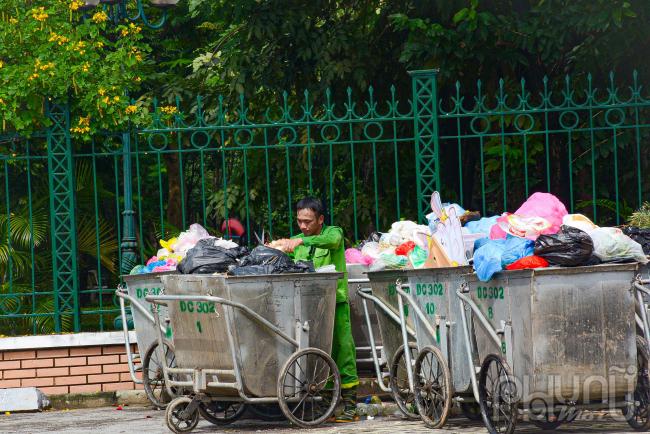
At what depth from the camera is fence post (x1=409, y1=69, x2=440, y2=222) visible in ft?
33.3

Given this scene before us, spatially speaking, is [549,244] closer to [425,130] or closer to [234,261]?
[234,261]

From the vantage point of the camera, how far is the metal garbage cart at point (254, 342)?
777 centimetres

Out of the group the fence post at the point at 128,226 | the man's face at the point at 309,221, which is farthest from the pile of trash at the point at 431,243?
the fence post at the point at 128,226

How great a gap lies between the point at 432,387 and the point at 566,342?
4.37 feet

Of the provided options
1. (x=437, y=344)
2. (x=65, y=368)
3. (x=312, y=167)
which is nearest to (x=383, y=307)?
(x=437, y=344)

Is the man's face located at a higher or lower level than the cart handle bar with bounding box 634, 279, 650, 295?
higher

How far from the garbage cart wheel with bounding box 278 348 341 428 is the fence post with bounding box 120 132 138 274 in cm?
267

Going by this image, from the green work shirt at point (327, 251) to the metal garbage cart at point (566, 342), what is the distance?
1.67 metres

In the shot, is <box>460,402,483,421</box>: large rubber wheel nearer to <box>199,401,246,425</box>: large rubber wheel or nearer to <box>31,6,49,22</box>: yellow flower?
<box>199,401,246,425</box>: large rubber wheel

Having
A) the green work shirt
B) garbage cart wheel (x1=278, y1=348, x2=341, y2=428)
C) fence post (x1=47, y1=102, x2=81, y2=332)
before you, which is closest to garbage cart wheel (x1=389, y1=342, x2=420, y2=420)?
garbage cart wheel (x1=278, y1=348, x2=341, y2=428)

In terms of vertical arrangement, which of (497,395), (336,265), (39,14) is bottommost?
(497,395)

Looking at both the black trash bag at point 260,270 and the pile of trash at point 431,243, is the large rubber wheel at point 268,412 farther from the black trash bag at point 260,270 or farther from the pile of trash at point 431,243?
the pile of trash at point 431,243

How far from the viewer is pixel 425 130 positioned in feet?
33.6

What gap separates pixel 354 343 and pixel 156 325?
4.93ft
